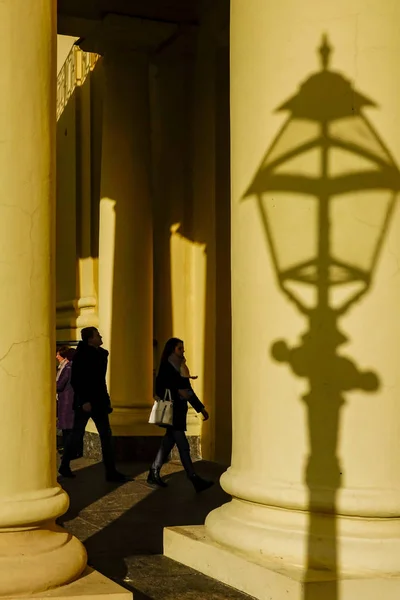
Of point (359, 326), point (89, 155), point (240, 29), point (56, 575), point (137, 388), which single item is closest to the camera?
point (56, 575)

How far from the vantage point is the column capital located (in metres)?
25.1

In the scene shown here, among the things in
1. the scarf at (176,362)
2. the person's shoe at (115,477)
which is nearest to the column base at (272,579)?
the scarf at (176,362)

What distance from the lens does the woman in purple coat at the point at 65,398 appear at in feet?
78.6

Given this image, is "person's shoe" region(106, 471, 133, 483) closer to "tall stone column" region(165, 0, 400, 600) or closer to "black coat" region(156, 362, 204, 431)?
"black coat" region(156, 362, 204, 431)

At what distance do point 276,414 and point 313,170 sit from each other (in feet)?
8.37

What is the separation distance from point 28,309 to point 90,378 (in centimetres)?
1154

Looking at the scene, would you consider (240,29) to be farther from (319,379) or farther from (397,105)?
(319,379)

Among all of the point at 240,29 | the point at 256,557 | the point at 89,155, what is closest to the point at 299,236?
the point at 240,29

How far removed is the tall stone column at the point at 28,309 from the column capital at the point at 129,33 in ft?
52.4

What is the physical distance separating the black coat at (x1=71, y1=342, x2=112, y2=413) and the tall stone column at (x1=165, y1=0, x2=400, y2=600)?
979cm

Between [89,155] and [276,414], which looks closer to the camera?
[276,414]

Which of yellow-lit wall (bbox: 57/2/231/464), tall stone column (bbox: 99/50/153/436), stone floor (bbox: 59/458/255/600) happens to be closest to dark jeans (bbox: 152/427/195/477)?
stone floor (bbox: 59/458/255/600)

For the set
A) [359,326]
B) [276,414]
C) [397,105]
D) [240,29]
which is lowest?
[276,414]

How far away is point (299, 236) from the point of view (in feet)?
35.1
